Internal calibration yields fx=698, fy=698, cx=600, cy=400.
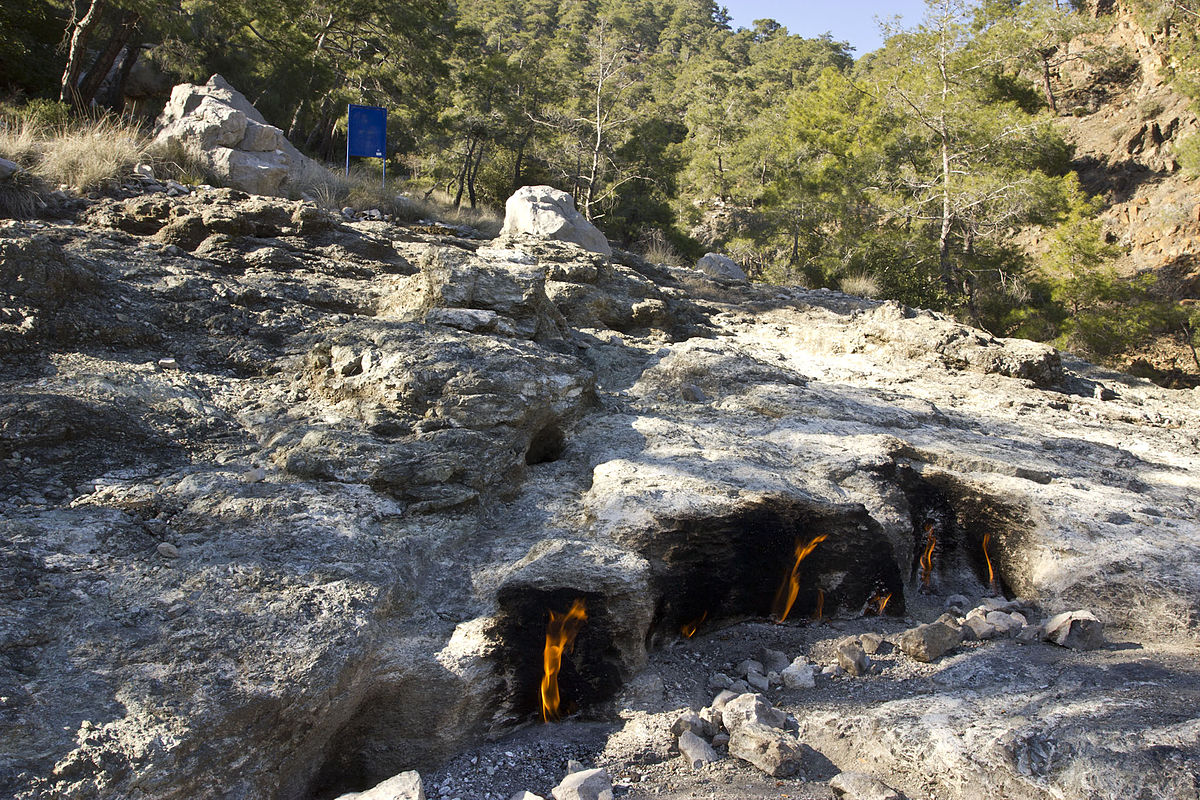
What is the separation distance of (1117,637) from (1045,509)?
0.78m

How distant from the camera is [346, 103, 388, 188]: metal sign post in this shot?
9164 mm

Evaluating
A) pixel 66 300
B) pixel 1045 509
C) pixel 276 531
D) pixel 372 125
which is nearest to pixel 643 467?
pixel 276 531

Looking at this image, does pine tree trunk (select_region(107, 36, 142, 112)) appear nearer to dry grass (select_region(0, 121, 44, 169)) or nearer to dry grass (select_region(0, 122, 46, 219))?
dry grass (select_region(0, 121, 44, 169))

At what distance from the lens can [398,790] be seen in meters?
2.08

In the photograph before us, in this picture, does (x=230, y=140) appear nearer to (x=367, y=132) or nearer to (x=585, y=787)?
(x=367, y=132)

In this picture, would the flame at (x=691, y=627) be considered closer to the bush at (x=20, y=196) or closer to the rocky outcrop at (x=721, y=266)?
the bush at (x=20, y=196)

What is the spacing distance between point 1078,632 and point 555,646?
2296 millimetres

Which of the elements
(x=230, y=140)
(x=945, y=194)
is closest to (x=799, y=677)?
(x=230, y=140)

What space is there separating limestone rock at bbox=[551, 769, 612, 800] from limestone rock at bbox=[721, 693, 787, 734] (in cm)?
54

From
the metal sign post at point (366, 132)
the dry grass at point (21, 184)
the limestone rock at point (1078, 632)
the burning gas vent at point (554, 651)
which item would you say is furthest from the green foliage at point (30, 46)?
the limestone rock at point (1078, 632)

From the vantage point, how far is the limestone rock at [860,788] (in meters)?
2.16

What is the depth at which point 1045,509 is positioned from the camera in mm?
3750

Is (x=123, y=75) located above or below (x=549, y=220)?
above

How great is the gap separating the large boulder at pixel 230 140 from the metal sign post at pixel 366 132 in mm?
1035
